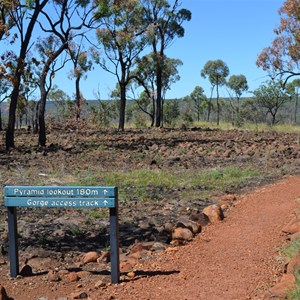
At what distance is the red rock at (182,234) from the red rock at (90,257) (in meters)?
1.08

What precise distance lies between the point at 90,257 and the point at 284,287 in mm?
2251

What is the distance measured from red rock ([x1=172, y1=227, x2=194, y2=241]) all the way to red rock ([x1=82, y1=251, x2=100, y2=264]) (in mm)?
1084

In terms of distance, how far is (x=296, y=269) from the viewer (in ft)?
14.1

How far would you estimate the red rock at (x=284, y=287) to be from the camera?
4039 mm

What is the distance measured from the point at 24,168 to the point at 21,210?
15.9 ft

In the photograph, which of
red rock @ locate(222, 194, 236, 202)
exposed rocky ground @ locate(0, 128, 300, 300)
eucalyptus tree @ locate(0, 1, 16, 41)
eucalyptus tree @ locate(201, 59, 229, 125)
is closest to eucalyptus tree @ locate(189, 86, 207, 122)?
eucalyptus tree @ locate(201, 59, 229, 125)

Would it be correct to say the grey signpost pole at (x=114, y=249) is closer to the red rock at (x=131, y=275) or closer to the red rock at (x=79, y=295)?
the red rock at (x=131, y=275)

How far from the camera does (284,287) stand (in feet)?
13.6

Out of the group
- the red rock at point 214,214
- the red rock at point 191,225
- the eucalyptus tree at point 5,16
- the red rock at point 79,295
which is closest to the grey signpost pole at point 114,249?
the red rock at point 79,295

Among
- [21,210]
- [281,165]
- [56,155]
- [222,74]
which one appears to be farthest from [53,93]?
[21,210]

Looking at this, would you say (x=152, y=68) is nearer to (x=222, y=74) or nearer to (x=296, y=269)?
(x=222, y=74)

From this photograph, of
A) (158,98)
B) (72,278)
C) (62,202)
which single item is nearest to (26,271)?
(72,278)

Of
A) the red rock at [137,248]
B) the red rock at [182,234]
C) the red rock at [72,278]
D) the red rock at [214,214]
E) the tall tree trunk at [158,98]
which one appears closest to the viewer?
the red rock at [72,278]

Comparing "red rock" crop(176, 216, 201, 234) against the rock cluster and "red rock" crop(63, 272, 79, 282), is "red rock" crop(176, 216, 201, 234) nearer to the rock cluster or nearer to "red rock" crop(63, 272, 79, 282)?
the rock cluster
